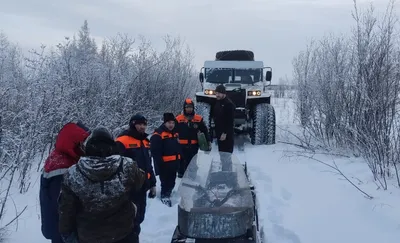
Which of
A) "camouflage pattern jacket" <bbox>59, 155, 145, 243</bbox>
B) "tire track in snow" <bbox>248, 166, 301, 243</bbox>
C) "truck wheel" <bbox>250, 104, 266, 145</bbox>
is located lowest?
"tire track in snow" <bbox>248, 166, 301, 243</bbox>

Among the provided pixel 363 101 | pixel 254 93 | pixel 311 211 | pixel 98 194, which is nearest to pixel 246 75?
pixel 254 93

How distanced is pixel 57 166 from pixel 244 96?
8.04 meters

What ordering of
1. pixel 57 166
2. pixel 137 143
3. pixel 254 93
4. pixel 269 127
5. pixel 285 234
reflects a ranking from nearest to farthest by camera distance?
pixel 57 166
pixel 137 143
pixel 285 234
pixel 269 127
pixel 254 93

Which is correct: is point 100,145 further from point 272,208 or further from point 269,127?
point 269,127

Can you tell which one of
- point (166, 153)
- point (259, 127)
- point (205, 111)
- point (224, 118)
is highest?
point (224, 118)

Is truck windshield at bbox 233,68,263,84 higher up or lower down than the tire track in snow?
higher up

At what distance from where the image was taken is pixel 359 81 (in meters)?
7.16

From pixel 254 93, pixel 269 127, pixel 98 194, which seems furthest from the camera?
pixel 254 93

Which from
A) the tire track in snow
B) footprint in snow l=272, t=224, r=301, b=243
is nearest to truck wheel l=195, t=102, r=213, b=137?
the tire track in snow

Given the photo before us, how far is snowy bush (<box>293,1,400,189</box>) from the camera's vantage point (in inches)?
219

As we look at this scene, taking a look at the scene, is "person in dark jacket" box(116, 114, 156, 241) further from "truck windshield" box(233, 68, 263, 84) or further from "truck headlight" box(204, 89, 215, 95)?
"truck windshield" box(233, 68, 263, 84)

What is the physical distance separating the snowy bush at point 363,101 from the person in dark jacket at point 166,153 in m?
2.82

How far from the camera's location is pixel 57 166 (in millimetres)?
2668

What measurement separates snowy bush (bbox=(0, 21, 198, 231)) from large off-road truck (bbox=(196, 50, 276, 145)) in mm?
2198
